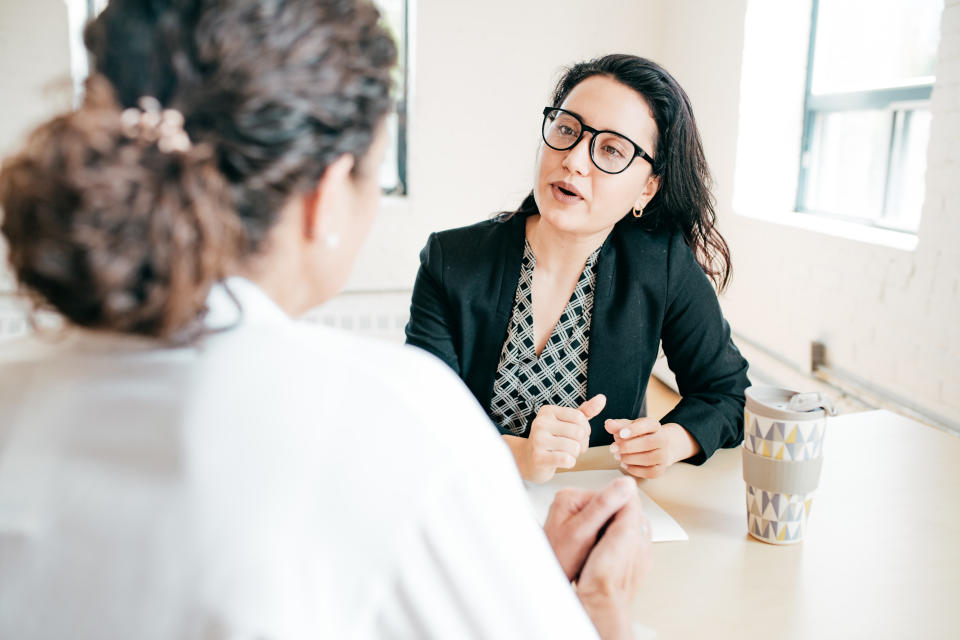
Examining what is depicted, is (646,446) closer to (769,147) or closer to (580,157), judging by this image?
(580,157)

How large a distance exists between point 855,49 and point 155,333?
2.93 m

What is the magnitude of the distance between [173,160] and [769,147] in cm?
300

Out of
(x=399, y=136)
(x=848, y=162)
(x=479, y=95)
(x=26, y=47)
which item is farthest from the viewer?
(x=399, y=136)

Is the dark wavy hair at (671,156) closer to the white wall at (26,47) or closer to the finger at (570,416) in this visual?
the finger at (570,416)

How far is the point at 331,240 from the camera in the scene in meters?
0.62

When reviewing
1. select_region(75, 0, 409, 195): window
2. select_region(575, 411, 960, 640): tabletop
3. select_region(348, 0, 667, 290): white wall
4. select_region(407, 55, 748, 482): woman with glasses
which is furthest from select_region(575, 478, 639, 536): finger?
select_region(348, 0, 667, 290): white wall

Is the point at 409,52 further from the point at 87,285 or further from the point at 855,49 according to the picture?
the point at 87,285

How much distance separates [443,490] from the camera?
480 mm

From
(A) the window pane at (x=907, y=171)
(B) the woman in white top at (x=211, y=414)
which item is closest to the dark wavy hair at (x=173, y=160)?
(B) the woman in white top at (x=211, y=414)

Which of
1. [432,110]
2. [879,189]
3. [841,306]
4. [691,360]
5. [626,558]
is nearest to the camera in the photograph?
[626,558]

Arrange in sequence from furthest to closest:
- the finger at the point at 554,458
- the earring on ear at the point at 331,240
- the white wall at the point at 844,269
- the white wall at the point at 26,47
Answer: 1. the white wall at the point at 26,47
2. the white wall at the point at 844,269
3. the finger at the point at 554,458
4. the earring on ear at the point at 331,240

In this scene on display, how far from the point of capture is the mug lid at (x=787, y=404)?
989 millimetres

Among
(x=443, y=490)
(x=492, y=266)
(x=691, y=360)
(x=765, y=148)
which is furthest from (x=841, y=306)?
(x=443, y=490)

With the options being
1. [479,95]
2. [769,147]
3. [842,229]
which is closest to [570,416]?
[842,229]
